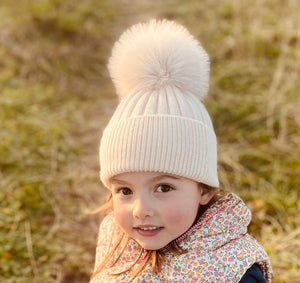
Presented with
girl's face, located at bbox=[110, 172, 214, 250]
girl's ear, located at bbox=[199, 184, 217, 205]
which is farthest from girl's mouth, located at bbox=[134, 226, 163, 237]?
girl's ear, located at bbox=[199, 184, 217, 205]

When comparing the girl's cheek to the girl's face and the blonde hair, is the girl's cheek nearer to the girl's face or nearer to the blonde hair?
the girl's face

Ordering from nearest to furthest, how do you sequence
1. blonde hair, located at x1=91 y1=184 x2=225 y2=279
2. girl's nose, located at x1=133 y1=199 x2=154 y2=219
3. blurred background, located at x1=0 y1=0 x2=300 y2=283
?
girl's nose, located at x1=133 y1=199 x2=154 y2=219 < blonde hair, located at x1=91 y1=184 x2=225 y2=279 < blurred background, located at x1=0 y1=0 x2=300 y2=283

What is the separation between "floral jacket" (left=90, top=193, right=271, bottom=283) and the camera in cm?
186

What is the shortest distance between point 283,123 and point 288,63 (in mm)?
1066

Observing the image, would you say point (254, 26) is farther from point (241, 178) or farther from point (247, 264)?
point (247, 264)

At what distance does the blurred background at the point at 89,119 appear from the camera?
9.85ft

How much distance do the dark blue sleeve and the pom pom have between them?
0.78 m

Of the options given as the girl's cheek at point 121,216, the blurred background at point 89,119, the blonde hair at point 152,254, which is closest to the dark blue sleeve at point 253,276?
the blonde hair at point 152,254

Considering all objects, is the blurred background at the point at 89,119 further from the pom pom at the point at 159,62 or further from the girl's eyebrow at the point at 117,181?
the pom pom at the point at 159,62

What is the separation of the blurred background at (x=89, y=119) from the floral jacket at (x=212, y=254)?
0.77 meters

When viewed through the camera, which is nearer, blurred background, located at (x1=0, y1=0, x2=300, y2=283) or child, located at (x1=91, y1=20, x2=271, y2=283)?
child, located at (x1=91, y1=20, x2=271, y2=283)

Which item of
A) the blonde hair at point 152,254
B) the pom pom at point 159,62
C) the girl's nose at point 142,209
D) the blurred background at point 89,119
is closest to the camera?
the girl's nose at point 142,209

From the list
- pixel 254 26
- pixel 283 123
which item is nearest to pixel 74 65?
pixel 254 26

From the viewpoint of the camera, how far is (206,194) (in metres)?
2.11
